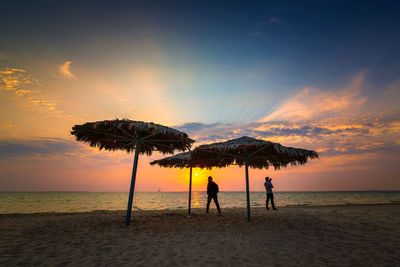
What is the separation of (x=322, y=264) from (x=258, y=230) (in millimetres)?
2586

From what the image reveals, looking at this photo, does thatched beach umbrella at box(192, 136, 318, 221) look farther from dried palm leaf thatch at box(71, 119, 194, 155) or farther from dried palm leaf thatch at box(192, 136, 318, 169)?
dried palm leaf thatch at box(71, 119, 194, 155)

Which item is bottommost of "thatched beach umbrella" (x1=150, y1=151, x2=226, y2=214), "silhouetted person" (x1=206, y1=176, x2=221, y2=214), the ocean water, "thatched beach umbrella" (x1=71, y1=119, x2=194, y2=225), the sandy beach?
the ocean water

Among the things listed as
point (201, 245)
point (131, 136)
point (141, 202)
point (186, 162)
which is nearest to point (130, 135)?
point (131, 136)

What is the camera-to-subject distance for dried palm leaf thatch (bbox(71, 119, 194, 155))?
6.00m

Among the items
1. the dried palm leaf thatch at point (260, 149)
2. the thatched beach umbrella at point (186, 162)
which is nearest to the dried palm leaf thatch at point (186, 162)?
the thatched beach umbrella at point (186, 162)

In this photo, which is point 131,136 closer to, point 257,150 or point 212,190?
point 212,190

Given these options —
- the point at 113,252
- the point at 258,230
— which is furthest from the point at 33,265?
the point at 258,230

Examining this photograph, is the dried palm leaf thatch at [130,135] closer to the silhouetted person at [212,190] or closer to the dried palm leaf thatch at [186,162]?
the dried palm leaf thatch at [186,162]

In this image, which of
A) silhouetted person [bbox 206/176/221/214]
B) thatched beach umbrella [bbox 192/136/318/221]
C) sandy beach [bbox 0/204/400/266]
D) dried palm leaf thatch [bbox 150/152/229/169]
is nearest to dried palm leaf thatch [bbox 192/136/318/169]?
thatched beach umbrella [bbox 192/136/318/221]

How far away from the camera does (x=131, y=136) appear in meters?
6.93

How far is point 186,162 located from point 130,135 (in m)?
4.30

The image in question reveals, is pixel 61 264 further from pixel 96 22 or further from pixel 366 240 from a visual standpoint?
pixel 96 22

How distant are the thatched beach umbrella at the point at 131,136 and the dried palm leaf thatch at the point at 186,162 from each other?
46.1 inches

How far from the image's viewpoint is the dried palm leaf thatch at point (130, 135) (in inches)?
236
